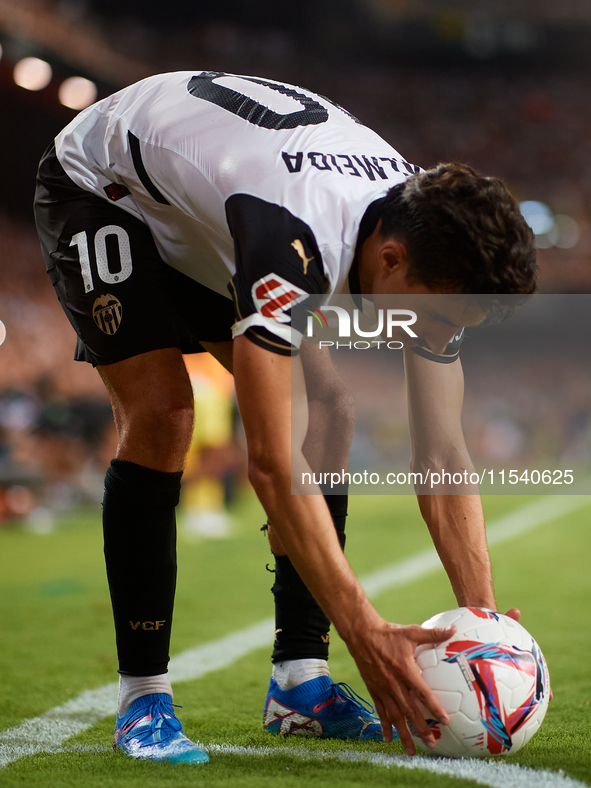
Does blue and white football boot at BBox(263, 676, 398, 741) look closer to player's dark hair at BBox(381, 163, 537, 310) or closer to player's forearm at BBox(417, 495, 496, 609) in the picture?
player's forearm at BBox(417, 495, 496, 609)

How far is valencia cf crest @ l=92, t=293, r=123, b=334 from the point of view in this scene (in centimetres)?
203

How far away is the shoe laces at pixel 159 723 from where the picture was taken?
196 cm

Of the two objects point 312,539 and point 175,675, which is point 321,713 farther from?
point 175,675

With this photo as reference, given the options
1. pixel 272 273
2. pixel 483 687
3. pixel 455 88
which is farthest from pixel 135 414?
pixel 455 88

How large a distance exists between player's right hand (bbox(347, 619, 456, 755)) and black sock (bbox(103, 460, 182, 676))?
688 millimetres

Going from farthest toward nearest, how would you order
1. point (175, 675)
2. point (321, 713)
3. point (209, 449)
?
point (209, 449) → point (175, 675) → point (321, 713)

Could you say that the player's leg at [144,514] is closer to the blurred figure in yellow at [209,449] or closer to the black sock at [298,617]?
the black sock at [298,617]

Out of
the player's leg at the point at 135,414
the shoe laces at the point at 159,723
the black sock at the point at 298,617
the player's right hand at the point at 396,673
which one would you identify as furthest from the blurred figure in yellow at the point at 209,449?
the player's right hand at the point at 396,673

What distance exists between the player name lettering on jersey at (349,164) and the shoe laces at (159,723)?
1316mm

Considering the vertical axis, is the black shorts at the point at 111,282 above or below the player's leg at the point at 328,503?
above

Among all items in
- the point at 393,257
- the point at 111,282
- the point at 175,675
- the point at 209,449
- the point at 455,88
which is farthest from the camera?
the point at 455,88

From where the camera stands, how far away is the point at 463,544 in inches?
79.9

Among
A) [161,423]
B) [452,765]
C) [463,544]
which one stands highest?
[161,423]

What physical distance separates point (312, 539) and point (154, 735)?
75 centimetres
